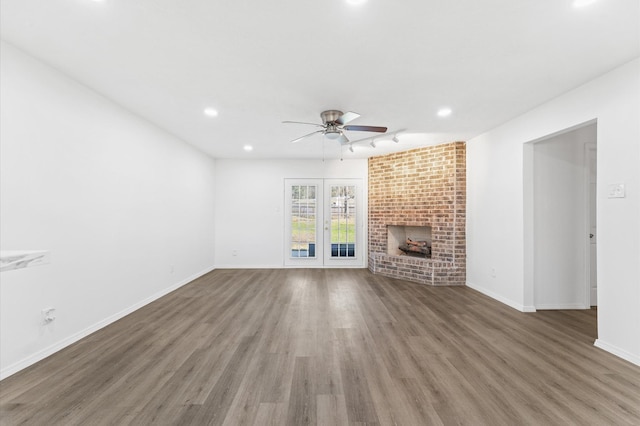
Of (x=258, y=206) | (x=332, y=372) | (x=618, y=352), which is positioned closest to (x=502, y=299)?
(x=618, y=352)

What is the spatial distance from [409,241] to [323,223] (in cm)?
196

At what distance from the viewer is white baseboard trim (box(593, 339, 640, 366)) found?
7.47ft

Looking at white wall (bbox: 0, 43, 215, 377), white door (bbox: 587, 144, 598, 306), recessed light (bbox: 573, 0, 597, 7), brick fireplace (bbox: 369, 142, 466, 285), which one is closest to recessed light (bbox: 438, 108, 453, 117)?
brick fireplace (bbox: 369, 142, 466, 285)

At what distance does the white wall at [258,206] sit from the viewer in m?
6.34

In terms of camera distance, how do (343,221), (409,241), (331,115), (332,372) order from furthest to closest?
(343,221) < (409,241) < (331,115) < (332,372)

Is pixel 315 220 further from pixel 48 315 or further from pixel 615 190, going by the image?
pixel 615 190

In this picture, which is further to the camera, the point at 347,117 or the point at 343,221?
the point at 343,221

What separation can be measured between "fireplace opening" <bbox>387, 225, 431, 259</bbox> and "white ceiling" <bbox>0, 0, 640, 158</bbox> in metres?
2.87

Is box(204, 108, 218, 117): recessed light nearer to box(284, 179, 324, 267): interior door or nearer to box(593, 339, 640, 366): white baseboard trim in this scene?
box(284, 179, 324, 267): interior door

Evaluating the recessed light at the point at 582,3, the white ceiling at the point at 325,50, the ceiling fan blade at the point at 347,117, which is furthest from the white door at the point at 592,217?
the ceiling fan blade at the point at 347,117

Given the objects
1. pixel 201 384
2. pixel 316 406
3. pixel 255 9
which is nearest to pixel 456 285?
pixel 316 406

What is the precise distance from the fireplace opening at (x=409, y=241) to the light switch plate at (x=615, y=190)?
3188mm

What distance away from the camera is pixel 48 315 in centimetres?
240

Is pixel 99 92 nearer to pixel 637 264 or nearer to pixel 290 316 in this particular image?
pixel 290 316
